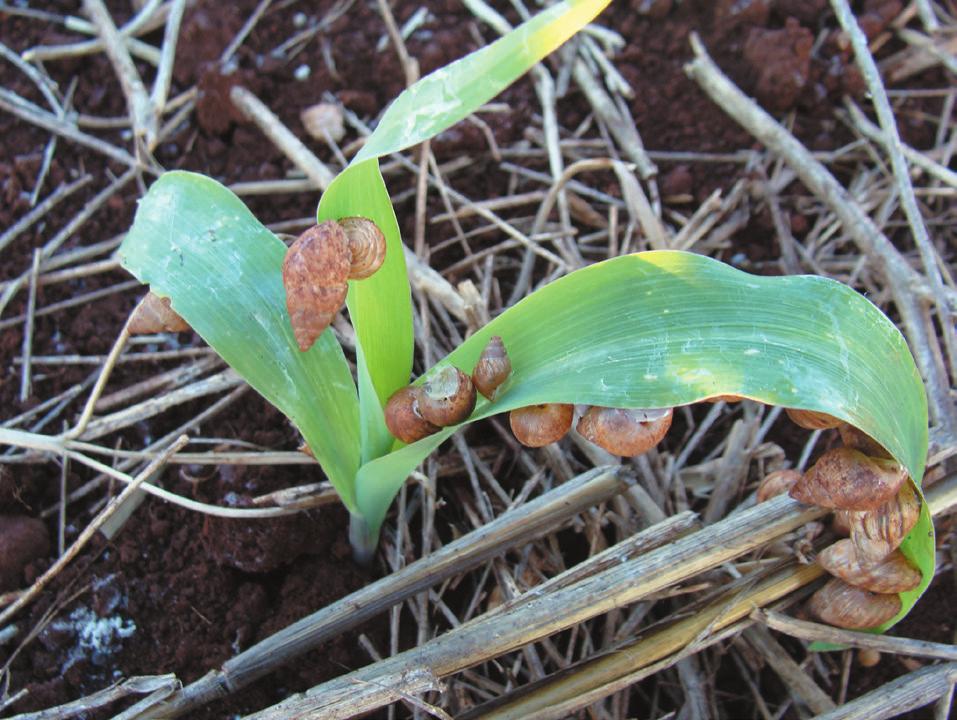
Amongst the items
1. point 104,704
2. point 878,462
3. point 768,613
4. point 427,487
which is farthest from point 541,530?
point 104,704

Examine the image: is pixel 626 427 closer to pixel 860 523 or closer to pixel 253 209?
pixel 860 523

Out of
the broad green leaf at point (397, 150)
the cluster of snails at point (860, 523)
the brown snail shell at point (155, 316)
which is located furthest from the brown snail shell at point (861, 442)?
the brown snail shell at point (155, 316)

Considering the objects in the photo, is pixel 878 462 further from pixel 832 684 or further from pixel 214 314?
pixel 214 314

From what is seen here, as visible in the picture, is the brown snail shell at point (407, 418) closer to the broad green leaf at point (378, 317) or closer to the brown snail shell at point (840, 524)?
the broad green leaf at point (378, 317)

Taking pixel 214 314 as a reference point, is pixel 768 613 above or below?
below

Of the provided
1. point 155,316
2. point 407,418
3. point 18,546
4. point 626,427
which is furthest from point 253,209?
point 626,427

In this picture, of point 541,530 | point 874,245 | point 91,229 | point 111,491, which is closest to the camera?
point 541,530

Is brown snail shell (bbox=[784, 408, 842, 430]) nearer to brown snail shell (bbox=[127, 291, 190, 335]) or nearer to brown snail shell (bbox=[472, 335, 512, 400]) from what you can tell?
brown snail shell (bbox=[472, 335, 512, 400])
